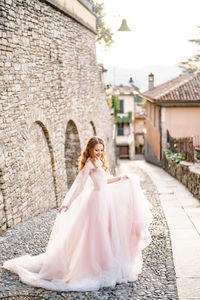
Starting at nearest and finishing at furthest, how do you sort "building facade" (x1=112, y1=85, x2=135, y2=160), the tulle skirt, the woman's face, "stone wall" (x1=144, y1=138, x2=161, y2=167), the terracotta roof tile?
the tulle skirt
the woman's face
the terracotta roof tile
"stone wall" (x1=144, y1=138, x2=161, y2=167)
"building facade" (x1=112, y1=85, x2=135, y2=160)

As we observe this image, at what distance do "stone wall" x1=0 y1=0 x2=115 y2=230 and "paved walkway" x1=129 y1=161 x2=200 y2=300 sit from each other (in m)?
2.91

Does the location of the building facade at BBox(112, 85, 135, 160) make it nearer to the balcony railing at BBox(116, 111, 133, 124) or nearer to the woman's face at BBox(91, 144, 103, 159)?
the balcony railing at BBox(116, 111, 133, 124)

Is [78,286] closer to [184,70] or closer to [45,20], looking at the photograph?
[45,20]

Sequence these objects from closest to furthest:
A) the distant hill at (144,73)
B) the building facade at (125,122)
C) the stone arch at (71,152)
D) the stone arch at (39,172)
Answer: the stone arch at (39,172) < the stone arch at (71,152) < the building facade at (125,122) < the distant hill at (144,73)

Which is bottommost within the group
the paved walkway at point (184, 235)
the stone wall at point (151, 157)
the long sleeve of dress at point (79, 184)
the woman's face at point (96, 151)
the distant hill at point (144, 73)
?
the stone wall at point (151, 157)

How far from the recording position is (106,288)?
14.6ft

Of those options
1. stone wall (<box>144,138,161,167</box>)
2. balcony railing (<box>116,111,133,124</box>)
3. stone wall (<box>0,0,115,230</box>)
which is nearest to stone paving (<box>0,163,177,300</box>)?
stone wall (<box>0,0,115,230</box>)

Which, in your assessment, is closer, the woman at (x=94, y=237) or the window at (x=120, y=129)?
the woman at (x=94, y=237)

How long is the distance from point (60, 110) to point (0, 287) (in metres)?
6.51

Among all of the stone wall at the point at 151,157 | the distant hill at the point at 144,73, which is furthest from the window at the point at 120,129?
the distant hill at the point at 144,73

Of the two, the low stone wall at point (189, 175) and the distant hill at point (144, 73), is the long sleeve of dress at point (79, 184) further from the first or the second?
the distant hill at point (144, 73)

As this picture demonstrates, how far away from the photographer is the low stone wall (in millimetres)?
10238

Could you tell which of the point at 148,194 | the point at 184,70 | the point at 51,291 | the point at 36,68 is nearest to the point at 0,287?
the point at 51,291

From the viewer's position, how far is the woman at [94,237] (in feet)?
14.9
